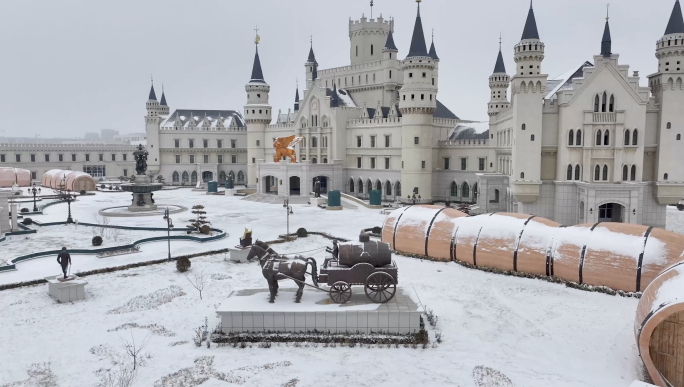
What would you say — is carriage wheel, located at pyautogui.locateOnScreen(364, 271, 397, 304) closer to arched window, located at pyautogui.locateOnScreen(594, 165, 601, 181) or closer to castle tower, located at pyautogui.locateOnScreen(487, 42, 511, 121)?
arched window, located at pyautogui.locateOnScreen(594, 165, 601, 181)

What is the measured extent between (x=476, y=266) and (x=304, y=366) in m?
13.6

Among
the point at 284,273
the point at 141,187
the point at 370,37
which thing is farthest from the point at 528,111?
the point at 370,37

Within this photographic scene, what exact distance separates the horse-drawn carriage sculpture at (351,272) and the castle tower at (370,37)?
5747 centimetres

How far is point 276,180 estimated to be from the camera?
68.2 meters

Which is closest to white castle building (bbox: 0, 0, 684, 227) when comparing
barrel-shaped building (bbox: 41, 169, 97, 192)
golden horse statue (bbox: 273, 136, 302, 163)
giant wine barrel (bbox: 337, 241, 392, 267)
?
golden horse statue (bbox: 273, 136, 302, 163)

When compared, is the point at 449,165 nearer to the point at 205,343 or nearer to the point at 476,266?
the point at 476,266

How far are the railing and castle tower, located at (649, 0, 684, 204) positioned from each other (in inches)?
150

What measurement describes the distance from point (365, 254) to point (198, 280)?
33.2 feet

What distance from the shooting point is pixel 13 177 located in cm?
7381

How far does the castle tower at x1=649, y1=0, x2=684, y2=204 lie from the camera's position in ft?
122

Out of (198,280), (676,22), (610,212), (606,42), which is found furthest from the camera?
(610,212)

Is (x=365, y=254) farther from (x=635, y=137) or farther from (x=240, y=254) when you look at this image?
(x=635, y=137)

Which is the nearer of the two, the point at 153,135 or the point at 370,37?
the point at 370,37

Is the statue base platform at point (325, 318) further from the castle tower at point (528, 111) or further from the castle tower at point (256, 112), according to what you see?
the castle tower at point (256, 112)
